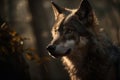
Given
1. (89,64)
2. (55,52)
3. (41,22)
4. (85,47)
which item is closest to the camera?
(55,52)

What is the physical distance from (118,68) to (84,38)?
27.9 inches

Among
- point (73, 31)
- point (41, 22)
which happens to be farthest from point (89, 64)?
point (41, 22)

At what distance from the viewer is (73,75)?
21.8 feet

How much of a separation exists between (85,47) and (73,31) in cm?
32

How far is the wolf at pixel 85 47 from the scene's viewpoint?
20.6 ft

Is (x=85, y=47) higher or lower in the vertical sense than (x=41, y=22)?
higher

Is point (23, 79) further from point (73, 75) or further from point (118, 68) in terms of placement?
point (118, 68)

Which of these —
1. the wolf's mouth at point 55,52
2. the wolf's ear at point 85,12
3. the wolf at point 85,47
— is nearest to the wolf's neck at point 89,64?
the wolf at point 85,47

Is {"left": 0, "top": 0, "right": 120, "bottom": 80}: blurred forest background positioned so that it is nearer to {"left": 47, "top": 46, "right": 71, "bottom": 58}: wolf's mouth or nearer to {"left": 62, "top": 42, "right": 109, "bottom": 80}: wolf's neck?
{"left": 62, "top": 42, "right": 109, "bottom": 80}: wolf's neck

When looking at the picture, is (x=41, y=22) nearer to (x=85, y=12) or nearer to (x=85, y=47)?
(x=85, y=12)

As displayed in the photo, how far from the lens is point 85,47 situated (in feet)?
20.7

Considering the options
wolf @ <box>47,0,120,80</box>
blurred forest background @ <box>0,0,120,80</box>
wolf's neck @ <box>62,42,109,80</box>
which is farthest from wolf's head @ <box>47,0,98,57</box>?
blurred forest background @ <box>0,0,120,80</box>

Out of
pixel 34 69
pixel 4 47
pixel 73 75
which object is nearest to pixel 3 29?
pixel 4 47

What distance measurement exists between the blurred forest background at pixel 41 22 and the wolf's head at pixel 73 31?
5209 mm
